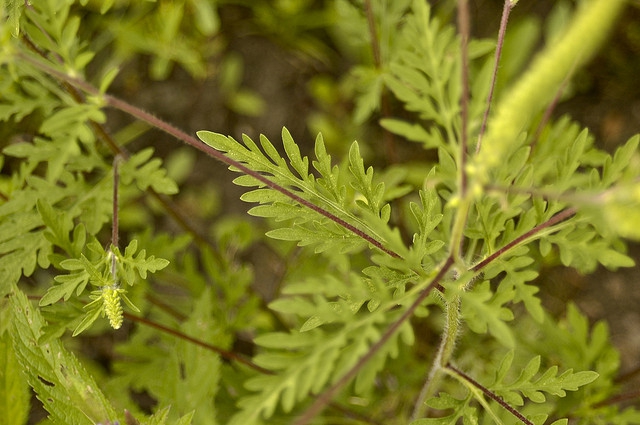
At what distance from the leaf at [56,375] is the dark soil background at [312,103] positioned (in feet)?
8.49

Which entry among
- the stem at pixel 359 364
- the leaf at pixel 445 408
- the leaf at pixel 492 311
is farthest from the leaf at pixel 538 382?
the stem at pixel 359 364

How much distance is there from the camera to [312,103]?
16.1 feet

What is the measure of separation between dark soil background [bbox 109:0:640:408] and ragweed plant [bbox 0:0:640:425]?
1.51 feet

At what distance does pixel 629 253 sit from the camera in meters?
4.17

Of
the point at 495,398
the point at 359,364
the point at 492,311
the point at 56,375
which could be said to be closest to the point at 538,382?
the point at 495,398

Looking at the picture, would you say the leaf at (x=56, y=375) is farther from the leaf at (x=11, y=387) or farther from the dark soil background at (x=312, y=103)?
the dark soil background at (x=312, y=103)

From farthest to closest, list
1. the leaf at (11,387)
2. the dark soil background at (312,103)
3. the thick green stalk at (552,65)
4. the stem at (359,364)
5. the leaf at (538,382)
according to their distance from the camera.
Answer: the dark soil background at (312,103) < the leaf at (11,387) < the leaf at (538,382) < the stem at (359,364) < the thick green stalk at (552,65)

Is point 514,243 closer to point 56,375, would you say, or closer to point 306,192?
point 306,192

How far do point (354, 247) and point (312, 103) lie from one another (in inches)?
121

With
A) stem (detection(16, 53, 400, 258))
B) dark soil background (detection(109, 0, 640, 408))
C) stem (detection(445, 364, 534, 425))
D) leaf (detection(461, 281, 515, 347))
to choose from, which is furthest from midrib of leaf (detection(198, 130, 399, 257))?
dark soil background (detection(109, 0, 640, 408))

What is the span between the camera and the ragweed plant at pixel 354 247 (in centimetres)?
158

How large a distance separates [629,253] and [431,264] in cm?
267

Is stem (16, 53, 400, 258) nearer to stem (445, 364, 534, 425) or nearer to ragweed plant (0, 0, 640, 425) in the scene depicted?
ragweed plant (0, 0, 640, 425)

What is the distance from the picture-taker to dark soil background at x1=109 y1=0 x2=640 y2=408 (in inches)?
167
